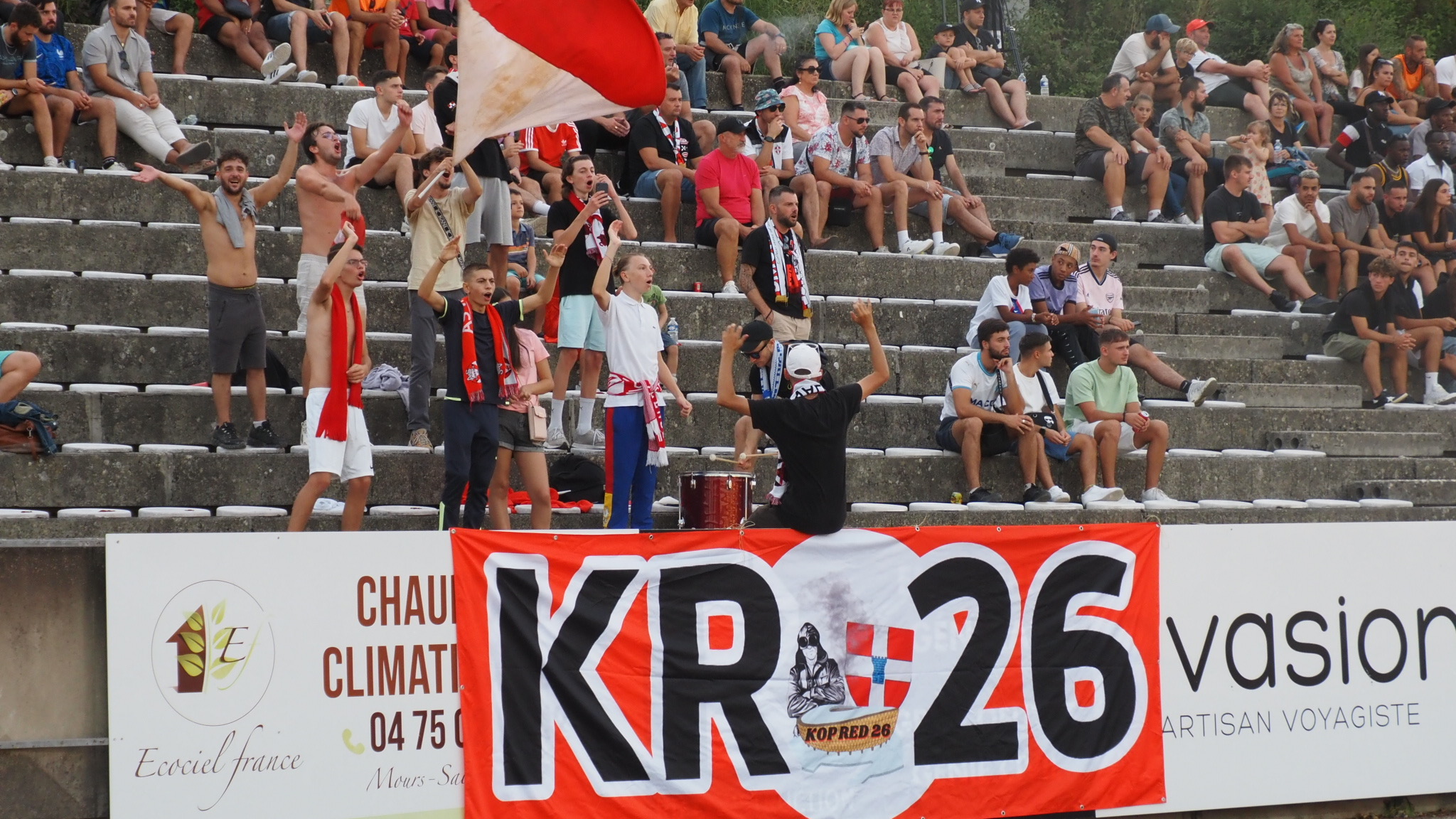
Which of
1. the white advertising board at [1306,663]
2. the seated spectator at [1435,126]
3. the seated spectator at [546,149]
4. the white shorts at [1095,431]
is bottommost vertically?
the white advertising board at [1306,663]

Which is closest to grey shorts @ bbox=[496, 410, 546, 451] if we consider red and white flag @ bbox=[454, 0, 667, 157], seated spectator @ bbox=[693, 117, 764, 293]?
red and white flag @ bbox=[454, 0, 667, 157]

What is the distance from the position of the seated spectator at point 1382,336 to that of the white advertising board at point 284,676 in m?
9.39

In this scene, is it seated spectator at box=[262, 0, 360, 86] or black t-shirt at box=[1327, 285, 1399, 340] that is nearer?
seated spectator at box=[262, 0, 360, 86]

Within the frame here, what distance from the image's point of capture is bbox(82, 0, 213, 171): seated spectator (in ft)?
38.5

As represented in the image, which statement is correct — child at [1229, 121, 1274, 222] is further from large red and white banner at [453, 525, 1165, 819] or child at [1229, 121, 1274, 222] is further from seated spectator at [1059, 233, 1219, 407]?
large red and white banner at [453, 525, 1165, 819]

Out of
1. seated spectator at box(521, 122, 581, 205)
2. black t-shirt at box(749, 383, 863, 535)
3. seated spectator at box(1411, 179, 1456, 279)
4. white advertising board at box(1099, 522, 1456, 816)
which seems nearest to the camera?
black t-shirt at box(749, 383, 863, 535)

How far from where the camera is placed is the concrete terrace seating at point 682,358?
929 centimetres

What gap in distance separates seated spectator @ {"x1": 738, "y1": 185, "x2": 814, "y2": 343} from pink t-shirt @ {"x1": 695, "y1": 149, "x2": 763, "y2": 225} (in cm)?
109

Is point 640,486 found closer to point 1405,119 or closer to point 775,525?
point 775,525

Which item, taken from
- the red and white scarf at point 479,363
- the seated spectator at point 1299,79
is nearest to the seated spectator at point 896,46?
the seated spectator at point 1299,79

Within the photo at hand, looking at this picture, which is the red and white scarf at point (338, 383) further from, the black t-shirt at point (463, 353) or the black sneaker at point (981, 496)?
the black sneaker at point (981, 496)

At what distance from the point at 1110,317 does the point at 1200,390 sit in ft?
2.97

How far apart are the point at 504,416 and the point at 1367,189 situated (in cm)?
971

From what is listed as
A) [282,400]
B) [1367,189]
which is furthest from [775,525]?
[1367,189]
